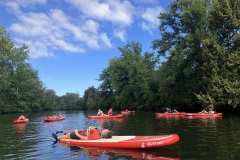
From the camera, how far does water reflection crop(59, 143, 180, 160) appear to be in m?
12.0

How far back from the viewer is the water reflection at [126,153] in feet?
39.3

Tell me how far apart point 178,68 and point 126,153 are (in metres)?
31.5

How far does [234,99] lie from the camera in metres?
32.2

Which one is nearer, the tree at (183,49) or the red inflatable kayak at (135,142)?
the red inflatable kayak at (135,142)

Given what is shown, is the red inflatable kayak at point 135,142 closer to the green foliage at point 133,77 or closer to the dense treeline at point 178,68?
the dense treeline at point 178,68

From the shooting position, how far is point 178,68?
42.5 m

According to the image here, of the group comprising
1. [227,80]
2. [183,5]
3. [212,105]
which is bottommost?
[212,105]

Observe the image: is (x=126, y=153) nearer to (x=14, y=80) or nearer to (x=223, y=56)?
(x=223, y=56)

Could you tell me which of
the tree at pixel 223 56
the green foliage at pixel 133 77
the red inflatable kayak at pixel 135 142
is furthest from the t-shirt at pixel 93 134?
the green foliage at pixel 133 77

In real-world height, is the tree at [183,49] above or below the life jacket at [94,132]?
above

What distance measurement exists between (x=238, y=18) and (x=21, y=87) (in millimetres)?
54064

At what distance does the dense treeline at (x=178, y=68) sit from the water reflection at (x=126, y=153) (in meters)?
22.1

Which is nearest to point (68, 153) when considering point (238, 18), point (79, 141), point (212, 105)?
point (79, 141)

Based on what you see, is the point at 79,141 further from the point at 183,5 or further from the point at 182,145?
the point at 183,5
